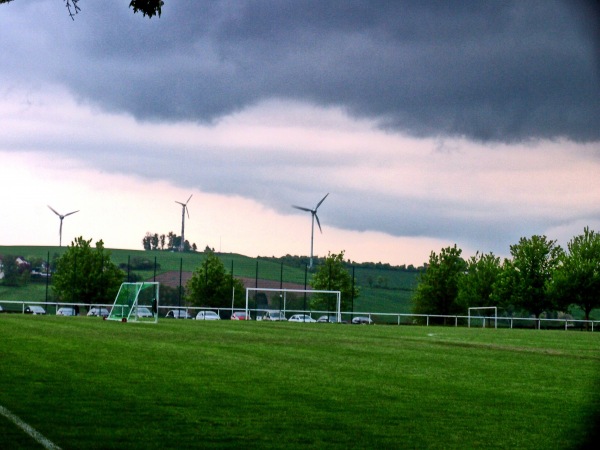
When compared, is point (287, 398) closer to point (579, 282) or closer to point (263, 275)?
point (579, 282)

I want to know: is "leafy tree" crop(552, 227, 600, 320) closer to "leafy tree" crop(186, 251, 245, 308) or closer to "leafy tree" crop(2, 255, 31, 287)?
"leafy tree" crop(186, 251, 245, 308)

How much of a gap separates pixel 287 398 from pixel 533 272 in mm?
76129

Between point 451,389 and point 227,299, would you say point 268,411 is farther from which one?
point 227,299

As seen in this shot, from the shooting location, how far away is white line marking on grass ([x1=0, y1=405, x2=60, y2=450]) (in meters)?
8.80

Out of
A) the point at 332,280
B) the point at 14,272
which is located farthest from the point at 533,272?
the point at 14,272

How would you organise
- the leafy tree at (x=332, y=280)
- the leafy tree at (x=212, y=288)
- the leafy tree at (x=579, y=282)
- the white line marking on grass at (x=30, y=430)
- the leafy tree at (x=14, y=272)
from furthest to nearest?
1. the leafy tree at (x=14, y=272)
2. the leafy tree at (x=332, y=280)
3. the leafy tree at (x=212, y=288)
4. the leafy tree at (x=579, y=282)
5. the white line marking on grass at (x=30, y=430)

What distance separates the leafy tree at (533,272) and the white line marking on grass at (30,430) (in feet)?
Answer: 247

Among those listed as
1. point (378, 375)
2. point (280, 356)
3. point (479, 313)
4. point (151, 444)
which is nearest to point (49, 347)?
point (280, 356)

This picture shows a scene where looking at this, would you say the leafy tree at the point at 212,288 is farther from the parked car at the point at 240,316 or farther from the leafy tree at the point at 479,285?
the leafy tree at the point at 479,285

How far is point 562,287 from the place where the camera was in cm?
8112

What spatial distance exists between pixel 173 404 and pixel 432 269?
8357 cm

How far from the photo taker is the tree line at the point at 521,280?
268ft

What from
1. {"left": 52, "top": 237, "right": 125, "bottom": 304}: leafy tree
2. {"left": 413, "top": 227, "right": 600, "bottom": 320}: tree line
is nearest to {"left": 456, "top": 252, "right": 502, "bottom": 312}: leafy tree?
{"left": 413, "top": 227, "right": 600, "bottom": 320}: tree line

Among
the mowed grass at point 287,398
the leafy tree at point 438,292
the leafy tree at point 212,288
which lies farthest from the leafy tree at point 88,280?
the mowed grass at point 287,398
